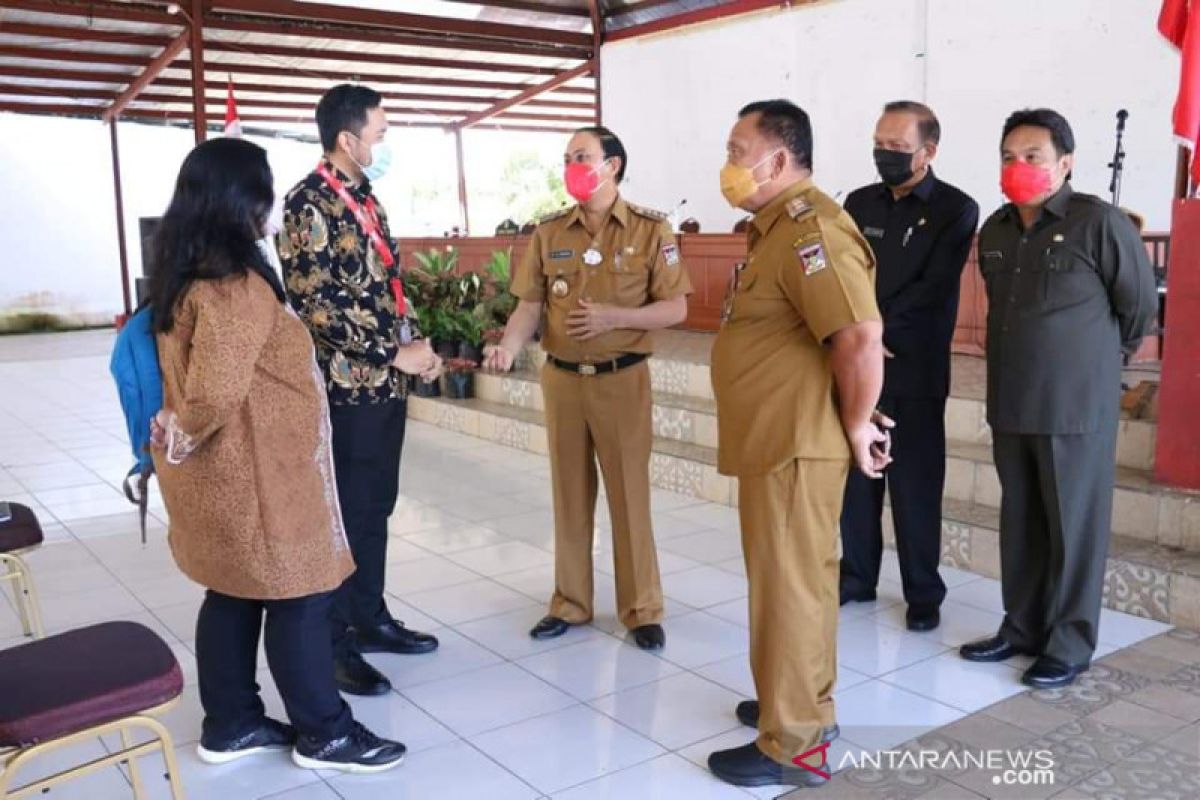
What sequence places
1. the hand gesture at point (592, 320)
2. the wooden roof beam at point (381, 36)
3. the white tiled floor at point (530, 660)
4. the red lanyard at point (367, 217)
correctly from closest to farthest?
the white tiled floor at point (530, 660) < the red lanyard at point (367, 217) < the hand gesture at point (592, 320) < the wooden roof beam at point (381, 36)

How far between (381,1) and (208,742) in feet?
29.9

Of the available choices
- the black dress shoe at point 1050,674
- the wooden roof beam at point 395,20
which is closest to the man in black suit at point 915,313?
the black dress shoe at point 1050,674

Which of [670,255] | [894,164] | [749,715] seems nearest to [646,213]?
[670,255]

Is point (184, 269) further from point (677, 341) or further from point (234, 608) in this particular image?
point (677, 341)

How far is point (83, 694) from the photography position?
1746 millimetres

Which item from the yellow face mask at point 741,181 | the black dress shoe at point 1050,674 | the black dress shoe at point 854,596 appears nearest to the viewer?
the yellow face mask at point 741,181

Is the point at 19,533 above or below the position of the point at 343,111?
below

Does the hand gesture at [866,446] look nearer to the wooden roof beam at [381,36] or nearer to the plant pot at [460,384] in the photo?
the plant pot at [460,384]

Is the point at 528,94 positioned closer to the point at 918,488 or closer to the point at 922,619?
the point at 918,488

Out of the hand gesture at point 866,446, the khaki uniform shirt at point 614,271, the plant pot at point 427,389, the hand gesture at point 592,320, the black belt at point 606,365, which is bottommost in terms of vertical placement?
the plant pot at point 427,389

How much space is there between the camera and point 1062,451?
2.79m

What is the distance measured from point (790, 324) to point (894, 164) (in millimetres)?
1129

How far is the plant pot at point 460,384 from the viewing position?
7180mm

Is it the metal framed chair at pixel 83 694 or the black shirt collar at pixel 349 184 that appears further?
the black shirt collar at pixel 349 184
